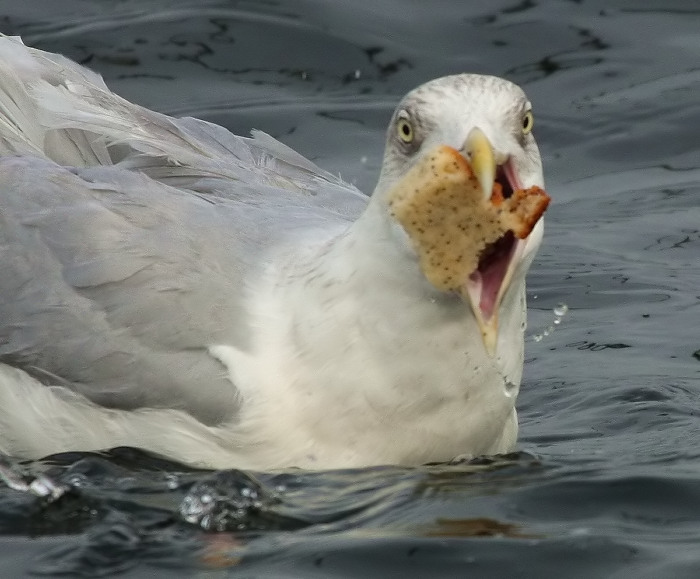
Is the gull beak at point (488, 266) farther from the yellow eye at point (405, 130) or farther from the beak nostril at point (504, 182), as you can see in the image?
the yellow eye at point (405, 130)

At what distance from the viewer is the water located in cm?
459

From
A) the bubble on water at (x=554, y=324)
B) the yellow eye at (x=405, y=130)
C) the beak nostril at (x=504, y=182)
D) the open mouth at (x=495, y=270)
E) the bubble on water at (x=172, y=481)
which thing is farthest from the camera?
the bubble on water at (x=554, y=324)

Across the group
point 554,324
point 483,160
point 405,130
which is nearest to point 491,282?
point 483,160

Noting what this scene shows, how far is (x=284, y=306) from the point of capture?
5055 mm

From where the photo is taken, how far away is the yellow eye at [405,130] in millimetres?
4707

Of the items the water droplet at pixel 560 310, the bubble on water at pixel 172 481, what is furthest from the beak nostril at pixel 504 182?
the water droplet at pixel 560 310

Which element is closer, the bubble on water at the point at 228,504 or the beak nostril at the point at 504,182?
the beak nostril at the point at 504,182

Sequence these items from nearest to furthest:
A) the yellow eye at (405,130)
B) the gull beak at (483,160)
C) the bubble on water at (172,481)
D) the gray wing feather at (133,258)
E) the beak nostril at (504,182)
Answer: the gull beak at (483,160) < the beak nostril at (504,182) < the yellow eye at (405,130) < the bubble on water at (172,481) < the gray wing feather at (133,258)

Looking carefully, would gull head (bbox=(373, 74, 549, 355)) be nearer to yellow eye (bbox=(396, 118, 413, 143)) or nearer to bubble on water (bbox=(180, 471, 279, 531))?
yellow eye (bbox=(396, 118, 413, 143))

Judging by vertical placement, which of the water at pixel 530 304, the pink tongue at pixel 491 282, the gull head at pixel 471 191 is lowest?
the water at pixel 530 304

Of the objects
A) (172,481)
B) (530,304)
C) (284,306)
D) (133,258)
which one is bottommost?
(530,304)

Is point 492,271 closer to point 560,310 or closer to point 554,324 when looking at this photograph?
point 560,310

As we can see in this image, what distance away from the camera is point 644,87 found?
9.12 metres

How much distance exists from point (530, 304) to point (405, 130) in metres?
2.57
